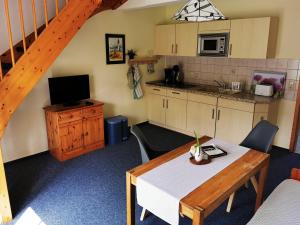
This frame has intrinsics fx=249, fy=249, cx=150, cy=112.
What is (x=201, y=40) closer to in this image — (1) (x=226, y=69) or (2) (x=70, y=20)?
(1) (x=226, y=69)

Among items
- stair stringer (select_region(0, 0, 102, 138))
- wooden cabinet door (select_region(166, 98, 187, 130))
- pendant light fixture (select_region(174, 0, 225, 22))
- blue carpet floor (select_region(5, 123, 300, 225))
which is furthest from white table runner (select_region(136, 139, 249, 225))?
wooden cabinet door (select_region(166, 98, 187, 130))

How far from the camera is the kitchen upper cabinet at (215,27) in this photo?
4.05 metres

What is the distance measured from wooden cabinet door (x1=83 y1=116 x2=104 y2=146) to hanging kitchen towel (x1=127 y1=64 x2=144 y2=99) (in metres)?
1.14

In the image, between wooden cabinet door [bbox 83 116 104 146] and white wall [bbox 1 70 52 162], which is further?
wooden cabinet door [bbox 83 116 104 146]

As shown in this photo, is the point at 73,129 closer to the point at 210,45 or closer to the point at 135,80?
the point at 135,80

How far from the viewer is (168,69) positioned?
5.20 m

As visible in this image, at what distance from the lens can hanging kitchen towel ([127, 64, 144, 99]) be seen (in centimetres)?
488

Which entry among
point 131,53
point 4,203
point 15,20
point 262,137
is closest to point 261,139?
point 262,137

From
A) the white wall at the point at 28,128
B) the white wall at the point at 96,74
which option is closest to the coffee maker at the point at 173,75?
the white wall at the point at 96,74

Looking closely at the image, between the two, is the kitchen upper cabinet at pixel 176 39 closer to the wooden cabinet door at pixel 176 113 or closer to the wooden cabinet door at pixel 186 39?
the wooden cabinet door at pixel 186 39

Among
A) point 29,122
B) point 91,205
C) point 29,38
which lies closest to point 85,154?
point 29,122

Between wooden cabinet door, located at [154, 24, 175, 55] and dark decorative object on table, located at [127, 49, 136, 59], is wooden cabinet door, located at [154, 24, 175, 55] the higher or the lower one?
the higher one

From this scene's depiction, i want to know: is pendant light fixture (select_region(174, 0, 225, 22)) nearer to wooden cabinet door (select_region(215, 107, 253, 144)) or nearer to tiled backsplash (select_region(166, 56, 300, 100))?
wooden cabinet door (select_region(215, 107, 253, 144))

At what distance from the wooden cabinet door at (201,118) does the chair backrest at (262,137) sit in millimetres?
1525
